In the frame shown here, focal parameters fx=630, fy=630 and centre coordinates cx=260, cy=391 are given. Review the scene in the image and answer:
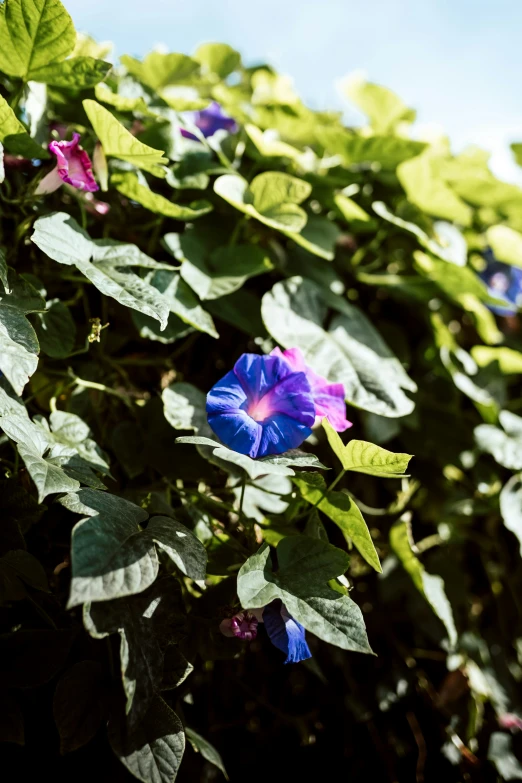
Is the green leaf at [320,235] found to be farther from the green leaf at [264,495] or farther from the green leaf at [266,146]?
the green leaf at [264,495]

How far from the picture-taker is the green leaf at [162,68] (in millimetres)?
1104

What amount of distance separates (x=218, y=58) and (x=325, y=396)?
2.84ft

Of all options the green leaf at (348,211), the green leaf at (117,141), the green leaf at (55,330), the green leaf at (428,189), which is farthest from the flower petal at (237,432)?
the green leaf at (428,189)

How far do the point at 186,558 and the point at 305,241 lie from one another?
0.58 metres

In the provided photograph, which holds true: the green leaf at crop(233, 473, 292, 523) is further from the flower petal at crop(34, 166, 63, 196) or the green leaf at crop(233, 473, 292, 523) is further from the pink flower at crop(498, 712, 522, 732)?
the pink flower at crop(498, 712, 522, 732)

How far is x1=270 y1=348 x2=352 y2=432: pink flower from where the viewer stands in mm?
790

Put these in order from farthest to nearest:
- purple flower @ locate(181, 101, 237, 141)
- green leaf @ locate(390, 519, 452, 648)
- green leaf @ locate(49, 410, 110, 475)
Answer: purple flower @ locate(181, 101, 237, 141), green leaf @ locate(390, 519, 452, 648), green leaf @ locate(49, 410, 110, 475)

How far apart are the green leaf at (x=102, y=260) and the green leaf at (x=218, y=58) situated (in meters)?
0.67

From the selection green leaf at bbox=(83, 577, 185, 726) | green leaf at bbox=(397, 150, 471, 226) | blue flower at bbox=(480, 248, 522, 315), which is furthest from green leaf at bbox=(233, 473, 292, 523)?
blue flower at bbox=(480, 248, 522, 315)

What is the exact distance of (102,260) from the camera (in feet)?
2.55

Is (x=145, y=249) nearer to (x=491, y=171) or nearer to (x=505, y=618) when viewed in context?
(x=491, y=171)

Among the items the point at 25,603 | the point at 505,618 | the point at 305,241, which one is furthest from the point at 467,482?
the point at 25,603

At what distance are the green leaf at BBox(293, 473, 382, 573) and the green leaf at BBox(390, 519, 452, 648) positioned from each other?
0.25 m

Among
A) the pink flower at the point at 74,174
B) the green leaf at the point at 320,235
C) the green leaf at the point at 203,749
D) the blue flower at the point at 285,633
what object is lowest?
the green leaf at the point at 203,749
